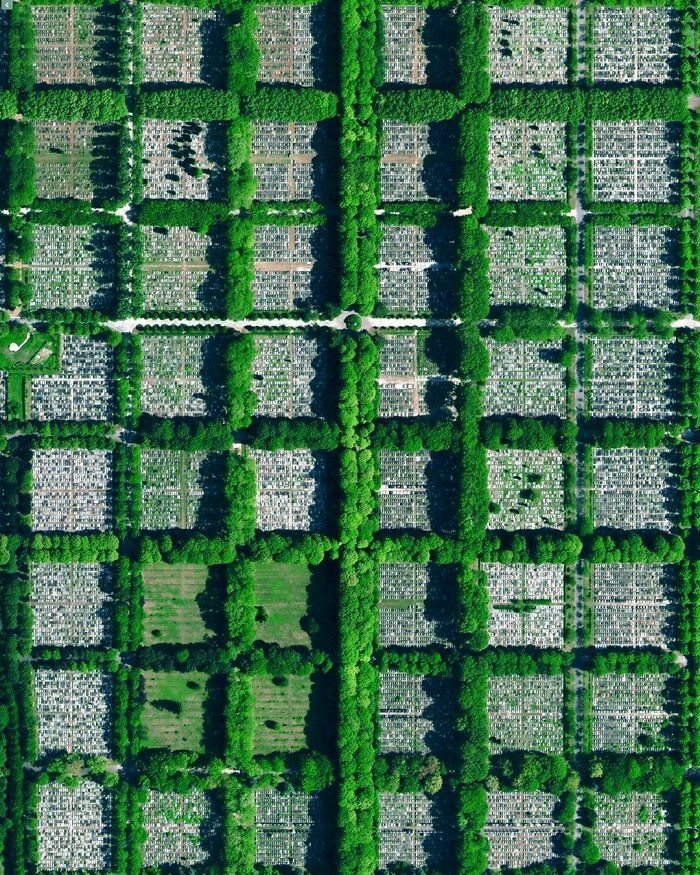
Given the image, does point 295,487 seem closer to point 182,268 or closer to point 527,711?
point 182,268

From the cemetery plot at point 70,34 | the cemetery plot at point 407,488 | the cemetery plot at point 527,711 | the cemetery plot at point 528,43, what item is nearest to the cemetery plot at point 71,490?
→ the cemetery plot at point 407,488

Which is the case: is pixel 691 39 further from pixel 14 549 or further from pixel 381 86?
pixel 14 549

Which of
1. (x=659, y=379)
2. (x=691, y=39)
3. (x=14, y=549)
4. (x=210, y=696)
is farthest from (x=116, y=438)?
(x=691, y=39)

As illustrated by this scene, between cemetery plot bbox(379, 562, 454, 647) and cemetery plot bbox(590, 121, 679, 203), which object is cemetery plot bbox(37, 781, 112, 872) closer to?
cemetery plot bbox(379, 562, 454, 647)

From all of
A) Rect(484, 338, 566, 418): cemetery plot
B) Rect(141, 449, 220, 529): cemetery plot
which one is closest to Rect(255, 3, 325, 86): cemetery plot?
Rect(484, 338, 566, 418): cemetery plot

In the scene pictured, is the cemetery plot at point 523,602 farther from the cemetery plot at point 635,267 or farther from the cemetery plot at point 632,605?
the cemetery plot at point 635,267

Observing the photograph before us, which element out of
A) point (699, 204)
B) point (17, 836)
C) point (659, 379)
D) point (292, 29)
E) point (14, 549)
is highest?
point (292, 29)

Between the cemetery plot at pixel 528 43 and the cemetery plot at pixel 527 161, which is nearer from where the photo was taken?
the cemetery plot at pixel 528 43
